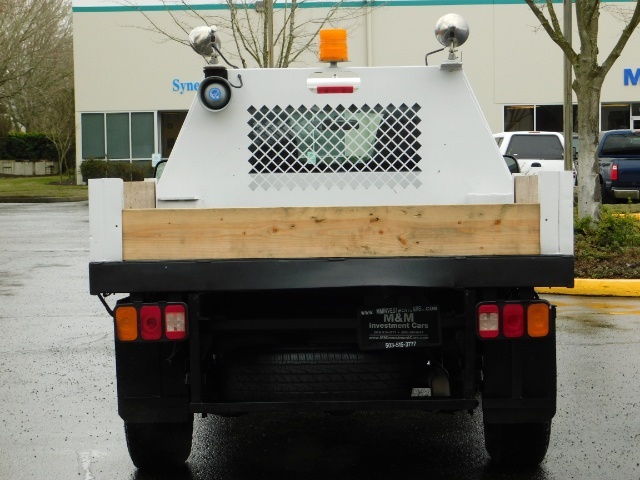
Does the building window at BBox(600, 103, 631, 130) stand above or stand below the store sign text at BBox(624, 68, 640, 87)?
below

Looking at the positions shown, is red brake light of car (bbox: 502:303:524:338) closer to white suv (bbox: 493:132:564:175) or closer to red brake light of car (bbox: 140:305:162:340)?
red brake light of car (bbox: 140:305:162:340)

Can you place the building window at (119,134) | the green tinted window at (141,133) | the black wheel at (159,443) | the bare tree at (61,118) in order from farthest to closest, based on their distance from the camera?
the bare tree at (61,118) < the building window at (119,134) < the green tinted window at (141,133) < the black wheel at (159,443)

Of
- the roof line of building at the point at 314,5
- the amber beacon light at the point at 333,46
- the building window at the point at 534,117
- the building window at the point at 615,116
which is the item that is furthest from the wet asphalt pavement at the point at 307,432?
the building window at the point at 615,116

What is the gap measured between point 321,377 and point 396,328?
1.37 ft

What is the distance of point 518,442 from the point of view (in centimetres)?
509

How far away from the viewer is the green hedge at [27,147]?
175 feet

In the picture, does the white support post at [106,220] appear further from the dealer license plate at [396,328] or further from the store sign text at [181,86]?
the store sign text at [181,86]

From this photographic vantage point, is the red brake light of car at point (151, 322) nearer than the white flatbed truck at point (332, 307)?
No

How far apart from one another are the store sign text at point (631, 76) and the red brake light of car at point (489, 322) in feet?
110

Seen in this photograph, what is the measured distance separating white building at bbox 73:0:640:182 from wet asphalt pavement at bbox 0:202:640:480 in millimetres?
27330

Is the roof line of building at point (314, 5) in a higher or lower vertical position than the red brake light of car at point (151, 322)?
higher

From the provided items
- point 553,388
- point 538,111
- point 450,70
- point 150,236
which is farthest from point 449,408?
point 538,111

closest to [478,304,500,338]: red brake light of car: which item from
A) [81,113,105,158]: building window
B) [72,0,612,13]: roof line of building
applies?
[72,0,612,13]: roof line of building

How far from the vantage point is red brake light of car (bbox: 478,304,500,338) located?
4449 millimetres
